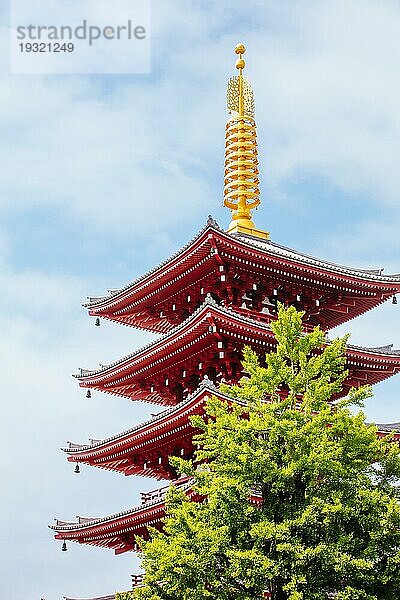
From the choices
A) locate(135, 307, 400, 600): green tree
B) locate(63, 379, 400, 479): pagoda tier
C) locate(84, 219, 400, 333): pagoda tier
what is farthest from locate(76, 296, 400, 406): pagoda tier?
locate(135, 307, 400, 600): green tree

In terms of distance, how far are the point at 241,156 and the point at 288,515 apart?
721 inches

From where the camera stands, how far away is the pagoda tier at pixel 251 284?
30.0m

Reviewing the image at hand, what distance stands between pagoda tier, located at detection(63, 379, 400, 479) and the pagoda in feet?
0.15

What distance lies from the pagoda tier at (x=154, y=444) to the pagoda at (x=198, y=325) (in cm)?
4

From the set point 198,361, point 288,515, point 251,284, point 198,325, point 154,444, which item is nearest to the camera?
point 288,515

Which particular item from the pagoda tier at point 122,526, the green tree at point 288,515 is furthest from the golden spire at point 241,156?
the green tree at point 288,515

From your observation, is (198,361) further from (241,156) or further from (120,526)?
(241,156)

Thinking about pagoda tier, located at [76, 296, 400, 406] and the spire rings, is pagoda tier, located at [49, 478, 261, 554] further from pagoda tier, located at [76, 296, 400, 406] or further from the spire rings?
the spire rings

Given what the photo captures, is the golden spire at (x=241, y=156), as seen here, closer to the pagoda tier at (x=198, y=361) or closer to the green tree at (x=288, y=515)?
the pagoda tier at (x=198, y=361)

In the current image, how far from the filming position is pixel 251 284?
101 feet

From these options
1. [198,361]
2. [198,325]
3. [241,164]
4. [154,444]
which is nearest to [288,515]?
[198,325]

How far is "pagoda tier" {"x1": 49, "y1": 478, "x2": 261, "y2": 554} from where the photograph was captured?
29.4 meters

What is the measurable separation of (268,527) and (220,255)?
10781mm

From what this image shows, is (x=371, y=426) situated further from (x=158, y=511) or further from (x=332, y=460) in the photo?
(x=158, y=511)
